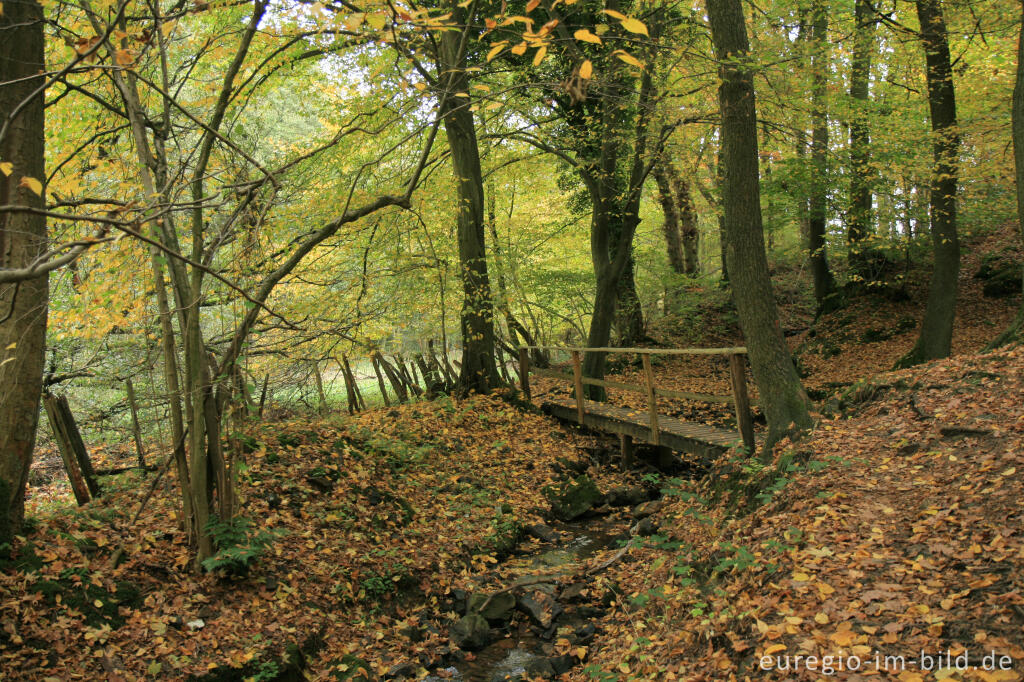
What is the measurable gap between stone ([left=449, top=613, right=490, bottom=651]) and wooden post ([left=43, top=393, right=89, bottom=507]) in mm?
3875

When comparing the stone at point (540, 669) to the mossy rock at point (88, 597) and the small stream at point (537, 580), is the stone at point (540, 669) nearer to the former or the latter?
the small stream at point (537, 580)

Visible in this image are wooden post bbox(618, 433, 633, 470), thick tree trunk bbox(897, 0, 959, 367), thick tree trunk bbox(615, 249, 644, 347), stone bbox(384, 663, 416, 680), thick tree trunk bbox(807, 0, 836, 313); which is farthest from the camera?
thick tree trunk bbox(615, 249, 644, 347)

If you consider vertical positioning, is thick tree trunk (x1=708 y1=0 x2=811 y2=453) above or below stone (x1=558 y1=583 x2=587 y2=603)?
above

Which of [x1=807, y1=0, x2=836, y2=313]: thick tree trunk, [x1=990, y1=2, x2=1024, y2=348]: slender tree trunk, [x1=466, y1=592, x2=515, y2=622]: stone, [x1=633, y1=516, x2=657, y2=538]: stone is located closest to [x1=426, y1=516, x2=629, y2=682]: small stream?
[x1=466, y1=592, x2=515, y2=622]: stone

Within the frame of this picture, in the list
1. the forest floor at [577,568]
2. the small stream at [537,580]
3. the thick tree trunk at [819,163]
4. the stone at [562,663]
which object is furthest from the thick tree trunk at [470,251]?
the stone at [562,663]

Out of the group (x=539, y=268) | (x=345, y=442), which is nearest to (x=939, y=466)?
(x=345, y=442)

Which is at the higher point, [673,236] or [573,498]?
[673,236]

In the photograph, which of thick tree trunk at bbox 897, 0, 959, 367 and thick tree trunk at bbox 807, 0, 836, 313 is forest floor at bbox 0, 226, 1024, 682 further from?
thick tree trunk at bbox 807, 0, 836, 313

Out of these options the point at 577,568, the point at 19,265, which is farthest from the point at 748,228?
the point at 19,265

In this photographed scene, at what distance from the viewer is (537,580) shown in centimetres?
620

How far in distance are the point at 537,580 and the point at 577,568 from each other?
50 centimetres

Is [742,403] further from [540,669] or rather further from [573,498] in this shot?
[540,669]

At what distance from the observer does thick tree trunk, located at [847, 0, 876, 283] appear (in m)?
10.9

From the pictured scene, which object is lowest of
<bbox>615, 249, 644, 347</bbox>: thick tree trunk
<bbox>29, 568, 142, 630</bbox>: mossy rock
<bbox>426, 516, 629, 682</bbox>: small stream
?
<bbox>426, 516, 629, 682</bbox>: small stream
